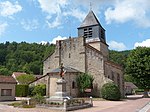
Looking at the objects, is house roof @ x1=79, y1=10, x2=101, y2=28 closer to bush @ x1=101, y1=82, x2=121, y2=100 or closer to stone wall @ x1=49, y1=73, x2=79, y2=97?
stone wall @ x1=49, y1=73, x2=79, y2=97

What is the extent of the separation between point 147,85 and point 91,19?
1741cm

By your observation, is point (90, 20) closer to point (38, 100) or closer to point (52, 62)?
point (52, 62)

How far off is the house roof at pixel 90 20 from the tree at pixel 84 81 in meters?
12.8

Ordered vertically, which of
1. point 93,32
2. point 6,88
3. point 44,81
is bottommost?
point 6,88

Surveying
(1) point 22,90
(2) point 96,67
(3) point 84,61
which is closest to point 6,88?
(1) point 22,90

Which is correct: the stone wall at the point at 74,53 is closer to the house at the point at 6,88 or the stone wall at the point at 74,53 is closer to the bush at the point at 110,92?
the bush at the point at 110,92

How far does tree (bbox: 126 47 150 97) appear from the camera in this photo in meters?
40.9

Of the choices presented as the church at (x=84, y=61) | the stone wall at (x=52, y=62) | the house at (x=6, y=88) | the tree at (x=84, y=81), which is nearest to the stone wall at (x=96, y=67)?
the church at (x=84, y=61)

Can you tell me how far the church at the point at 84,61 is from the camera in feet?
121

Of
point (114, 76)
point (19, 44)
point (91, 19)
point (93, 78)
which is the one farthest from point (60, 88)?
point (19, 44)

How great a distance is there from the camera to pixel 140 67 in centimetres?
4134

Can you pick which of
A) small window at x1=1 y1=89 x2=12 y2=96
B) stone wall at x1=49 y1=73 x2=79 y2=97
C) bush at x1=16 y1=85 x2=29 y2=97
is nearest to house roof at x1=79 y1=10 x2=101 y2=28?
stone wall at x1=49 y1=73 x2=79 y2=97

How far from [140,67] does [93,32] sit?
11606mm

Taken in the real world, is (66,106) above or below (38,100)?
below
